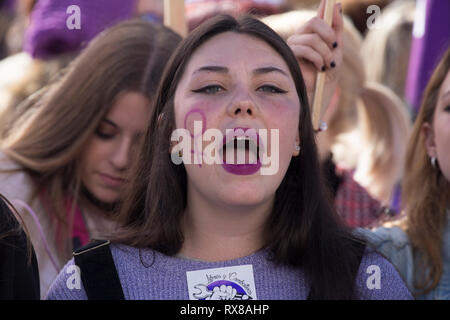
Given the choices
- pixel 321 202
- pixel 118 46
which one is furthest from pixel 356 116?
pixel 321 202

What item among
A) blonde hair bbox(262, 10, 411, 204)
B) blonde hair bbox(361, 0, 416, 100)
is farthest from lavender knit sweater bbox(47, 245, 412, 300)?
blonde hair bbox(361, 0, 416, 100)

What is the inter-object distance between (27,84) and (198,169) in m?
1.73

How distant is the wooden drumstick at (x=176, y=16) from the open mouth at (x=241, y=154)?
1.05 m

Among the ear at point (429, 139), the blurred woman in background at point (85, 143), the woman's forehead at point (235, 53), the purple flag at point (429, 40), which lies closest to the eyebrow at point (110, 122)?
the blurred woman in background at point (85, 143)

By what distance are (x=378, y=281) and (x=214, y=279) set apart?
39cm

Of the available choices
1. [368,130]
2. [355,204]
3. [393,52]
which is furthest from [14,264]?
[393,52]

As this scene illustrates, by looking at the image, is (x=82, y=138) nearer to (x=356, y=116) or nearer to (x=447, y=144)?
(x=447, y=144)

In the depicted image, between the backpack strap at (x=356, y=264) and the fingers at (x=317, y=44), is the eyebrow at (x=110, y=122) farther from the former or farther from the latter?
the backpack strap at (x=356, y=264)

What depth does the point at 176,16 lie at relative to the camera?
8.70 ft

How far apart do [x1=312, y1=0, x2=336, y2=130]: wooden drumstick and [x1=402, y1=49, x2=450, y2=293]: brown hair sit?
39cm

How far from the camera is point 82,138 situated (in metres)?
2.42

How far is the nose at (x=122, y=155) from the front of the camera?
2.34 metres

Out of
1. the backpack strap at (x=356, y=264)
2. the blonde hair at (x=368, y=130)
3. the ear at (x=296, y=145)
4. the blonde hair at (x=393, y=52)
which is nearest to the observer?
the backpack strap at (x=356, y=264)

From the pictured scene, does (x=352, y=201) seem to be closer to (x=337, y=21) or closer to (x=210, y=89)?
(x=337, y=21)
